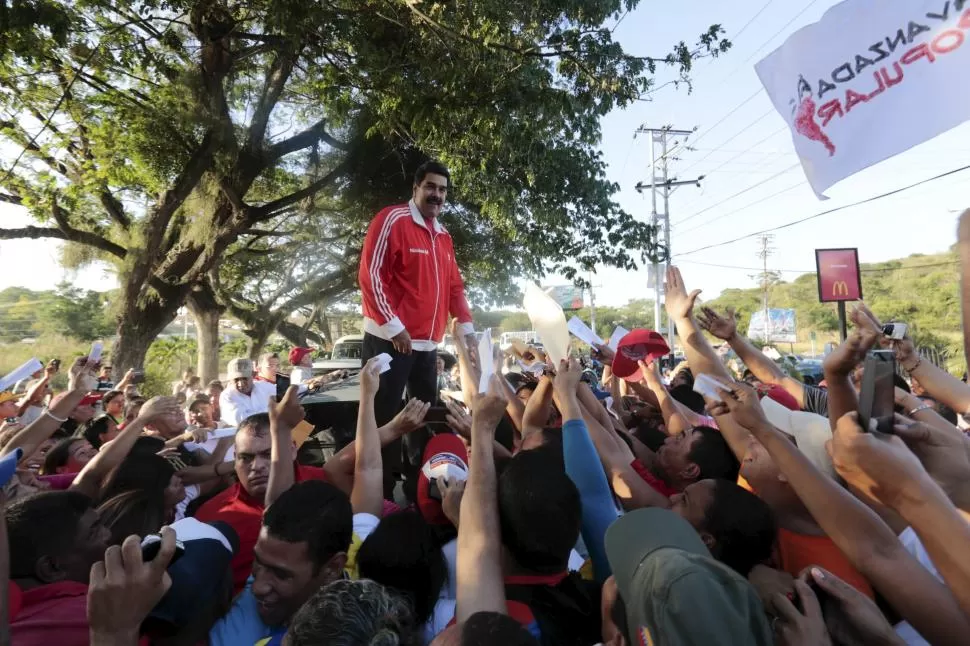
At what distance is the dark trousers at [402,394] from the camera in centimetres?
327

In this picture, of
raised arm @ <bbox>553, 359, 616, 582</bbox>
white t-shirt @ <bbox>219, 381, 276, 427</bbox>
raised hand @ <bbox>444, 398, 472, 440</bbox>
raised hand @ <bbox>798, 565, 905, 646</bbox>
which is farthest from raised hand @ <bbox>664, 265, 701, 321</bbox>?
white t-shirt @ <bbox>219, 381, 276, 427</bbox>

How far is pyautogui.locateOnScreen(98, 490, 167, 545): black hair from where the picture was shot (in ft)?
6.50


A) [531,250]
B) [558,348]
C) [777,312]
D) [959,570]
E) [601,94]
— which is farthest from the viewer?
[777,312]

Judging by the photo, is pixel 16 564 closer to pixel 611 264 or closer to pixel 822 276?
pixel 611 264

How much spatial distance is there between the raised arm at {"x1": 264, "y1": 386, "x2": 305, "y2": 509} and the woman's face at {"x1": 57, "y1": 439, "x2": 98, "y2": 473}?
1.39 meters

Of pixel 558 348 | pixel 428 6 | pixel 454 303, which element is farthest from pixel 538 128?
pixel 558 348

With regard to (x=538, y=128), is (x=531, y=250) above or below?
below

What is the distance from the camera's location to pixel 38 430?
2.48m

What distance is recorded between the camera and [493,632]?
3.33ft

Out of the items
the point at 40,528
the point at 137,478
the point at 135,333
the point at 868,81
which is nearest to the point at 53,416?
the point at 137,478

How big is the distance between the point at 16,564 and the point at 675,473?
2266 millimetres

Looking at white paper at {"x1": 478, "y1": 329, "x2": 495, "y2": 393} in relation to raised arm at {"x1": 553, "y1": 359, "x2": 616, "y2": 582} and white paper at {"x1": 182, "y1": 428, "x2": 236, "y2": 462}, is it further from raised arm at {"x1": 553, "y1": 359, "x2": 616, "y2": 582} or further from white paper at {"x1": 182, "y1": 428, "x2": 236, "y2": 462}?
white paper at {"x1": 182, "y1": 428, "x2": 236, "y2": 462}

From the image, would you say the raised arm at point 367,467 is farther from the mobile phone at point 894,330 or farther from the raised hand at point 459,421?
the mobile phone at point 894,330

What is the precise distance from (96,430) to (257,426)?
7.37 ft
